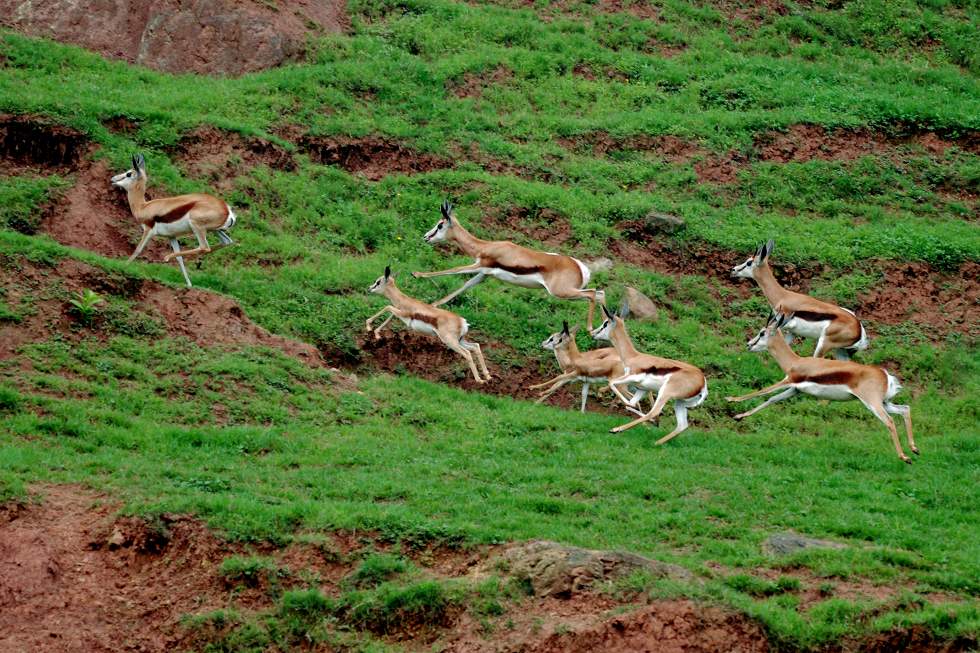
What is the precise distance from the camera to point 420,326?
1727cm

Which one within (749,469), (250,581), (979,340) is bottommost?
(979,340)

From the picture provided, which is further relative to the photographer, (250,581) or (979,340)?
(979,340)

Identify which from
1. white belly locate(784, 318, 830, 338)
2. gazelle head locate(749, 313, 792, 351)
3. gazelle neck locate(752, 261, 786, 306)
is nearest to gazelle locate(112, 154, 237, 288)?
gazelle head locate(749, 313, 792, 351)

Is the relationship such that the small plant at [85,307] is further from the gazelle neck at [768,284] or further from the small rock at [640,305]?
the gazelle neck at [768,284]

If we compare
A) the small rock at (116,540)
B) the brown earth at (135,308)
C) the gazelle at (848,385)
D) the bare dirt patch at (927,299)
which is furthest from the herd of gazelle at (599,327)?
the small rock at (116,540)

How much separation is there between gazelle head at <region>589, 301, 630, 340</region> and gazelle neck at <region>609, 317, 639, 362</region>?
2 cm

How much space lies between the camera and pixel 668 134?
24.4 meters

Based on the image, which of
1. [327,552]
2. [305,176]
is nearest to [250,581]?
[327,552]

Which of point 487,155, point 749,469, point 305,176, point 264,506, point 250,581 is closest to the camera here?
point 250,581

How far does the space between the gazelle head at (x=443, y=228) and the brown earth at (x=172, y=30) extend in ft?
25.2

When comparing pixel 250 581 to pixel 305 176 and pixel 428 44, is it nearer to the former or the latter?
pixel 305 176

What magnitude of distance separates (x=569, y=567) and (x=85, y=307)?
24.4ft

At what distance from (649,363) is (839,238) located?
7.45 m

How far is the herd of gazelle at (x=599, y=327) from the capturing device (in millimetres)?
15367
